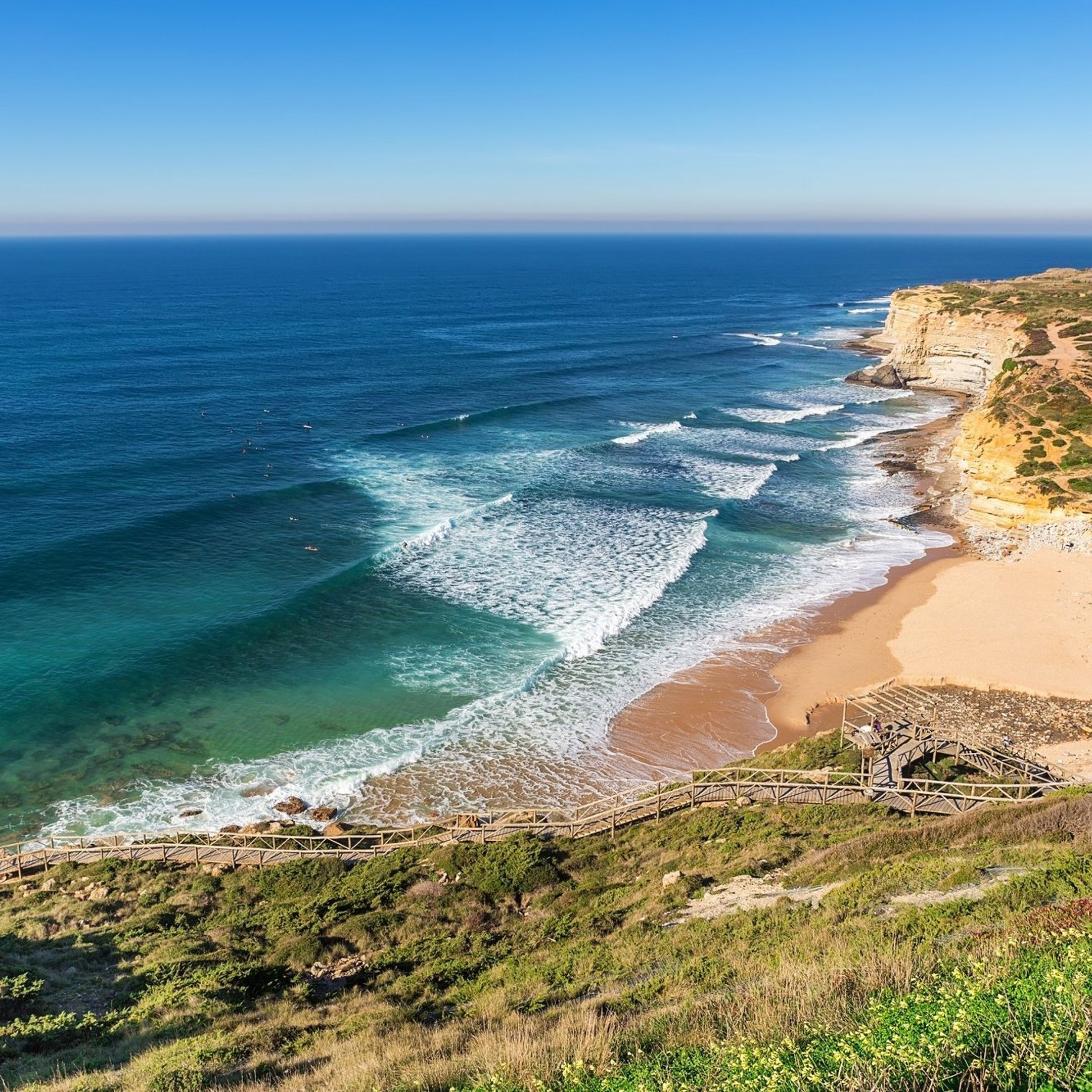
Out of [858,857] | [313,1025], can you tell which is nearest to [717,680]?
[858,857]

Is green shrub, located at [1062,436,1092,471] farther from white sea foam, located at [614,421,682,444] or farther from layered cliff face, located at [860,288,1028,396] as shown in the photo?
white sea foam, located at [614,421,682,444]

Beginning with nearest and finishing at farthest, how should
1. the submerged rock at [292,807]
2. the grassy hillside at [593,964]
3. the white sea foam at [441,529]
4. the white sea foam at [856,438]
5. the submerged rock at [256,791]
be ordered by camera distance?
the grassy hillside at [593,964] < the submerged rock at [292,807] < the submerged rock at [256,791] < the white sea foam at [441,529] < the white sea foam at [856,438]

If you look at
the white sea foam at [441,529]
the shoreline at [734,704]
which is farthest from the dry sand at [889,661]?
the white sea foam at [441,529]

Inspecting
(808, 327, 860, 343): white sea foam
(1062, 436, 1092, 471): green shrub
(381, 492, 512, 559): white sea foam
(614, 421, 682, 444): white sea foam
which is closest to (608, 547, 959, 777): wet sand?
(1062, 436, 1092, 471): green shrub

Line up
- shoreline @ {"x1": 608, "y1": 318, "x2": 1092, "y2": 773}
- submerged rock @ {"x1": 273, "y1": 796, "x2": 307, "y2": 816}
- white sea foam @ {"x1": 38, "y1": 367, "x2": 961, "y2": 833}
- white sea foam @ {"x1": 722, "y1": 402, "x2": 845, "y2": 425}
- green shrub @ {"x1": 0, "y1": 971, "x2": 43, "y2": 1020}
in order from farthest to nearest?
white sea foam @ {"x1": 722, "y1": 402, "x2": 845, "y2": 425} < shoreline @ {"x1": 608, "y1": 318, "x2": 1092, "y2": 773} < white sea foam @ {"x1": 38, "y1": 367, "x2": 961, "y2": 833} < submerged rock @ {"x1": 273, "y1": 796, "x2": 307, "y2": 816} < green shrub @ {"x1": 0, "y1": 971, "x2": 43, "y2": 1020}

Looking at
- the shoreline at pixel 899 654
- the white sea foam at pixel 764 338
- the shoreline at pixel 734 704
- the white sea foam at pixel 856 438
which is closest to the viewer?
the shoreline at pixel 734 704

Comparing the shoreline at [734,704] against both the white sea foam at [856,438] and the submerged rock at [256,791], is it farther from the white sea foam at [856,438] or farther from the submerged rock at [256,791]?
the white sea foam at [856,438]
